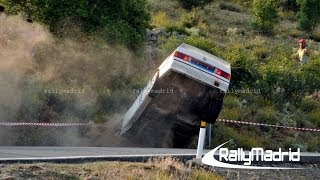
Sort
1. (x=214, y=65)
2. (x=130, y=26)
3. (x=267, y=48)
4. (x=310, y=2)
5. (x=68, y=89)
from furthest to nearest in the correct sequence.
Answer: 1. (x=310, y=2)
2. (x=267, y=48)
3. (x=130, y=26)
4. (x=68, y=89)
5. (x=214, y=65)

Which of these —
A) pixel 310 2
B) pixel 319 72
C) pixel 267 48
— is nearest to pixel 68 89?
pixel 319 72

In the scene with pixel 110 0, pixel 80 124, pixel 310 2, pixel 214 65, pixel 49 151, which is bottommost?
pixel 49 151

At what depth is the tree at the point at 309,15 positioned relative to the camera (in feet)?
109

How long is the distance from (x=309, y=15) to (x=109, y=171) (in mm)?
27255

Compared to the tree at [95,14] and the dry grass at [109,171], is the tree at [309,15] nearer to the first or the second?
the tree at [95,14]

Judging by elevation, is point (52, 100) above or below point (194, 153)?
above

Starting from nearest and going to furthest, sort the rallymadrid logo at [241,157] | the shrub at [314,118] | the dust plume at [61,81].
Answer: the rallymadrid logo at [241,157]
the dust plume at [61,81]
the shrub at [314,118]

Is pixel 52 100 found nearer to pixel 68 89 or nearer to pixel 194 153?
pixel 68 89

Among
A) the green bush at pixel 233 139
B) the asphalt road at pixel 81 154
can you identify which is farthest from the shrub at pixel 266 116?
the asphalt road at pixel 81 154

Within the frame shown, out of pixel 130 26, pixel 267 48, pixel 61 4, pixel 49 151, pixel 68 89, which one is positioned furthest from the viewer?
pixel 267 48

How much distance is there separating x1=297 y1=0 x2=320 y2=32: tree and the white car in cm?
2235

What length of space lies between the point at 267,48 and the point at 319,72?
6.95 metres

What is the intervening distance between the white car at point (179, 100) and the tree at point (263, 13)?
1853 centimetres

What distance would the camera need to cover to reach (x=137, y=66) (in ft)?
57.8
